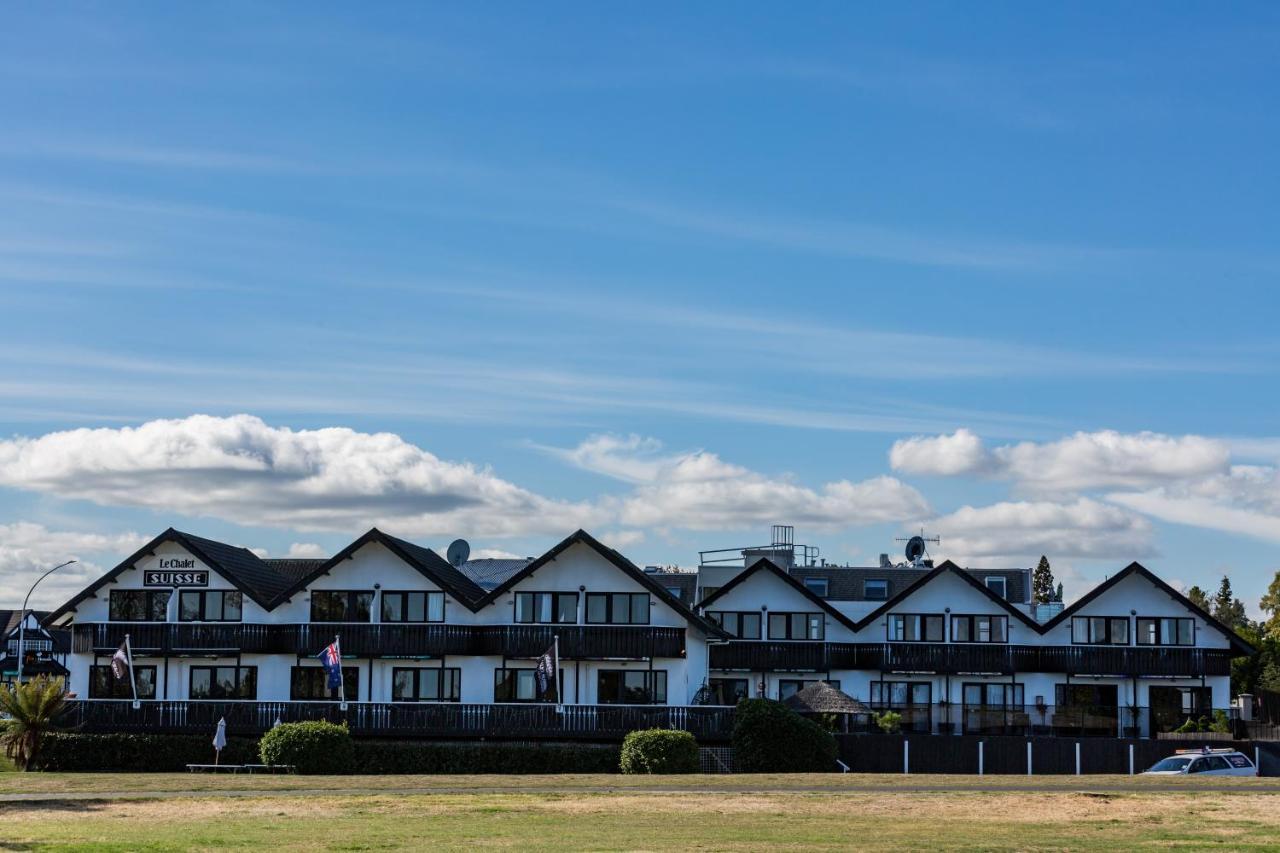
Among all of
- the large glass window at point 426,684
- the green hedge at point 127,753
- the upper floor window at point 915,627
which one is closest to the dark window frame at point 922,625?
the upper floor window at point 915,627

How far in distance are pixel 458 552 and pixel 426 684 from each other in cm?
1802

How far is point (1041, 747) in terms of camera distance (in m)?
52.2

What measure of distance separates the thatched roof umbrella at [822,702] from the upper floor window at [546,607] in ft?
29.0

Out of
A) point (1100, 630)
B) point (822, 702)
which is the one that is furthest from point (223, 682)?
point (1100, 630)

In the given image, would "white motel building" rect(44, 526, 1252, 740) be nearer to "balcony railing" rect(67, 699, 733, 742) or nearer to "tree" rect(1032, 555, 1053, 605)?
"balcony railing" rect(67, 699, 733, 742)

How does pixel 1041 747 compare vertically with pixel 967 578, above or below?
below

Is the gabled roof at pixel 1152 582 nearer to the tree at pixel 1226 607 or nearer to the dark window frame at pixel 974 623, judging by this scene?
the dark window frame at pixel 974 623

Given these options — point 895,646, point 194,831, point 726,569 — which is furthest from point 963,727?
point 194,831

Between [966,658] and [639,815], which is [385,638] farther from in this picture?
[639,815]

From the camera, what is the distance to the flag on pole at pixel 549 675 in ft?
185

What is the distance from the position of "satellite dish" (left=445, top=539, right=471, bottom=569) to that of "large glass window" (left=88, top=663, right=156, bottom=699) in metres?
19.1

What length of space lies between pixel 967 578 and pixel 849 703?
43.0ft

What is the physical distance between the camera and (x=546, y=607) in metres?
60.4

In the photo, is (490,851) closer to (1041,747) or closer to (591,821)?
(591,821)
